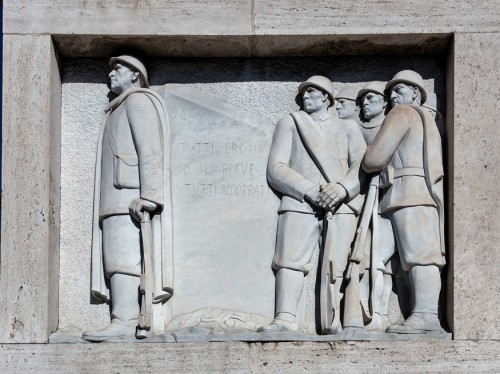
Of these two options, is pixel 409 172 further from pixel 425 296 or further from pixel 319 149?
pixel 425 296

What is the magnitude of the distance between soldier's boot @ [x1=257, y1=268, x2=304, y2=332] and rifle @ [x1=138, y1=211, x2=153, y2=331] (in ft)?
2.45

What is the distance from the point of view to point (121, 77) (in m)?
11.0

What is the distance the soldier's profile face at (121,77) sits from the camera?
36.2 feet

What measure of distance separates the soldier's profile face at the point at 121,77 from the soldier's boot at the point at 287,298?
5.52 ft

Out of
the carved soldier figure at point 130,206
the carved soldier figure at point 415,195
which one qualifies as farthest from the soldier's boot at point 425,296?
the carved soldier figure at point 130,206

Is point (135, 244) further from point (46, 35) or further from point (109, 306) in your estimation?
point (46, 35)

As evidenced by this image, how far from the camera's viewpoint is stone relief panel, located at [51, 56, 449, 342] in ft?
35.0

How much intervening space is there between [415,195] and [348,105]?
847 millimetres

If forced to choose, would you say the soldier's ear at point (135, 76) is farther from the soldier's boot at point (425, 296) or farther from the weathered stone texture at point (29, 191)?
the soldier's boot at point (425, 296)

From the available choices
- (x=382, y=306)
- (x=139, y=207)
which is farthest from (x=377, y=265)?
(x=139, y=207)

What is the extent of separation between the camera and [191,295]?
10.9 metres

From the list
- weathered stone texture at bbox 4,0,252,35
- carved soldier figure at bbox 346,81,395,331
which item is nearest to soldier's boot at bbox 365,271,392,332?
carved soldier figure at bbox 346,81,395,331

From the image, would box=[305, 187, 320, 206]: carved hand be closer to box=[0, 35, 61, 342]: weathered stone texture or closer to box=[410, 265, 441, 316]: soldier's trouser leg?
box=[410, 265, 441, 316]: soldier's trouser leg

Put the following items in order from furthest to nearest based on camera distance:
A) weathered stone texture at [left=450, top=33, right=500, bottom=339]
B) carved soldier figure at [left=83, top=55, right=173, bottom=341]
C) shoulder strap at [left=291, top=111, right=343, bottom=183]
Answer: shoulder strap at [left=291, top=111, right=343, bottom=183] < carved soldier figure at [left=83, top=55, right=173, bottom=341] < weathered stone texture at [left=450, top=33, right=500, bottom=339]
